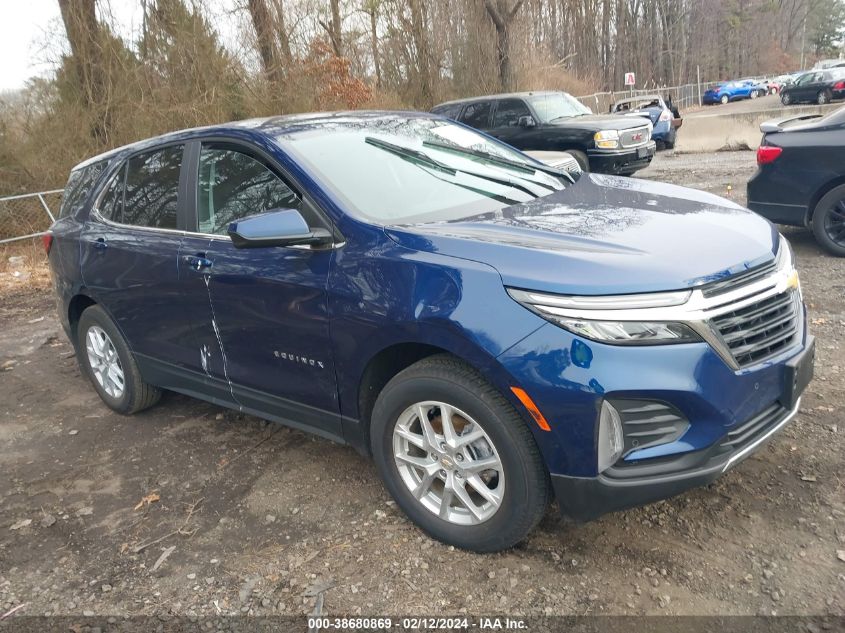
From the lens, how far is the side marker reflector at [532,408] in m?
2.41

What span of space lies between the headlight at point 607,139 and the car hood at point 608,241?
9187 millimetres

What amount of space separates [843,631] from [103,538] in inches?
123

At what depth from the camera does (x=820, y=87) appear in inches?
1394

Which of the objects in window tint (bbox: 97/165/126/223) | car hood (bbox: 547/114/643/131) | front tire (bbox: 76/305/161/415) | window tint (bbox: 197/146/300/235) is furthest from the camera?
car hood (bbox: 547/114/643/131)

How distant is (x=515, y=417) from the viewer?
8.23ft

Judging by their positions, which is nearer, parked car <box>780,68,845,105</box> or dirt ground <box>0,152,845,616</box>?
dirt ground <box>0,152,845,616</box>

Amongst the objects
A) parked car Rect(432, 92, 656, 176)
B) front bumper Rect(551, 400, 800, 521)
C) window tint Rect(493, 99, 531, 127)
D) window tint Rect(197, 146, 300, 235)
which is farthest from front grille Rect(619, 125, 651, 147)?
front bumper Rect(551, 400, 800, 521)

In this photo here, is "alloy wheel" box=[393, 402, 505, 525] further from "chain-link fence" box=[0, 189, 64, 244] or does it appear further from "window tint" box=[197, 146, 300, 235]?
"chain-link fence" box=[0, 189, 64, 244]

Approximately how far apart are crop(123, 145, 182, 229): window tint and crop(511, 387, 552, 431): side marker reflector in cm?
233

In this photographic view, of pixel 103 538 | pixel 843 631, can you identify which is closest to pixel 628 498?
pixel 843 631

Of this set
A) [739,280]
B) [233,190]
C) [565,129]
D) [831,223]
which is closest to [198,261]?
[233,190]

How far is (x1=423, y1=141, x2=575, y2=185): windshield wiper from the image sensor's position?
3.88m

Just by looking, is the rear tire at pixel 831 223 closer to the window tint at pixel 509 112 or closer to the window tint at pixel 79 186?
the window tint at pixel 79 186

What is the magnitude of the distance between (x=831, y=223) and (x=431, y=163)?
493cm
